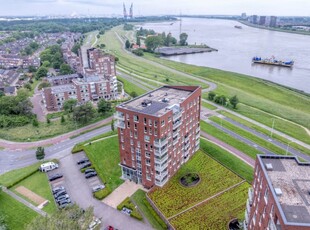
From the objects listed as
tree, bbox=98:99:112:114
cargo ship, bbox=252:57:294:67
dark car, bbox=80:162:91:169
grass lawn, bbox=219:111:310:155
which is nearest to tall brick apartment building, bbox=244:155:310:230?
grass lawn, bbox=219:111:310:155

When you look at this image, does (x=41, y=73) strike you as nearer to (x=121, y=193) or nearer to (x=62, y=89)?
(x=62, y=89)

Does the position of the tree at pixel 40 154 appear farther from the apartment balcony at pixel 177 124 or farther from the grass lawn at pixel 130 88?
the grass lawn at pixel 130 88

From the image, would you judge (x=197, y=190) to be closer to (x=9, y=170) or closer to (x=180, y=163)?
(x=180, y=163)

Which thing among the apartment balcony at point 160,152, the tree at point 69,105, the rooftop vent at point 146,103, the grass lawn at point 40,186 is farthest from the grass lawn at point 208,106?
the grass lawn at point 40,186

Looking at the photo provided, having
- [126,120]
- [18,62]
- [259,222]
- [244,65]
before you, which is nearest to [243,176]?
[259,222]

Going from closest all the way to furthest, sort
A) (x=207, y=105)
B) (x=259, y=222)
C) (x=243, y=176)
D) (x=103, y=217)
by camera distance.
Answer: (x=259, y=222) < (x=103, y=217) < (x=243, y=176) < (x=207, y=105)
